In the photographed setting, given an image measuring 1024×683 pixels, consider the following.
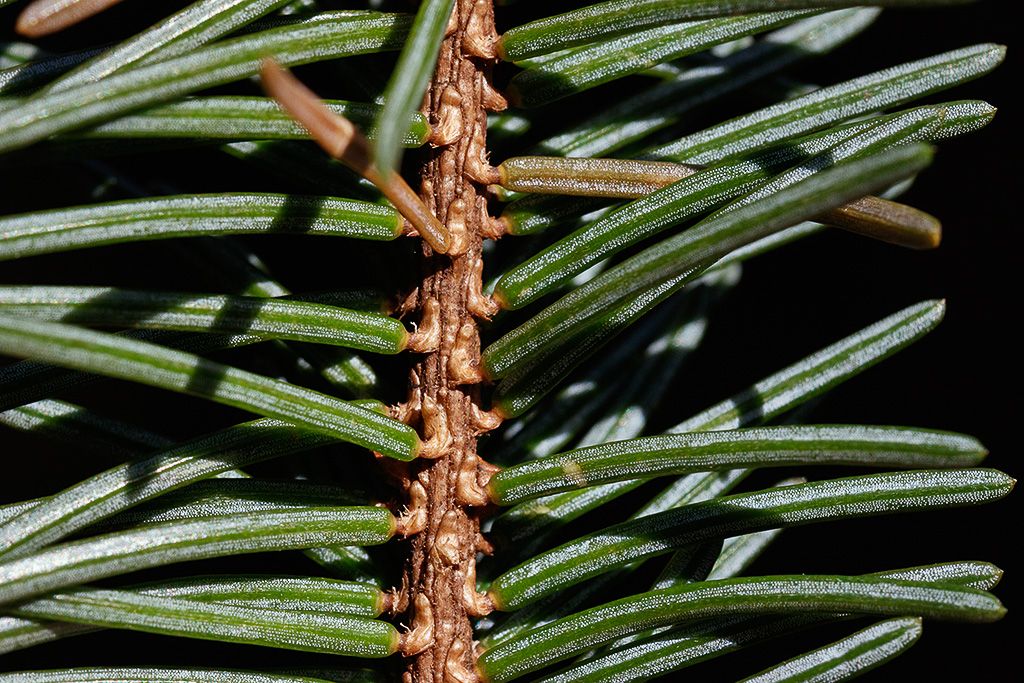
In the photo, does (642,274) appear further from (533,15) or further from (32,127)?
(533,15)

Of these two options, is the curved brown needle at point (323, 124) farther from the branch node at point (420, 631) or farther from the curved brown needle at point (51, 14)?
the branch node at point (420, 631)

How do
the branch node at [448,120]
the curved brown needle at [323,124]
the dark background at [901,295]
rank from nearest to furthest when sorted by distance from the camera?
the curved brown needle at [323,124] → the branch node at [448,120] → the dark background at [901,295]

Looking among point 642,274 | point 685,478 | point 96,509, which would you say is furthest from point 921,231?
point 96,509

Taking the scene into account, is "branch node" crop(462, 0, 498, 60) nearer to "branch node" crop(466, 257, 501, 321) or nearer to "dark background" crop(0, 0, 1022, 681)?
"branch node" crop(466, 257, 501, 321)

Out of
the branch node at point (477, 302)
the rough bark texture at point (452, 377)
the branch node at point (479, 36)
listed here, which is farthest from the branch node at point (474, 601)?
the branch node at point (479, 36)

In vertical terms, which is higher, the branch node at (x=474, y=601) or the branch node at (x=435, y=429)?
the branch node at (x=435, y=429)

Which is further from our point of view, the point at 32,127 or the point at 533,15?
the point at 533,15
